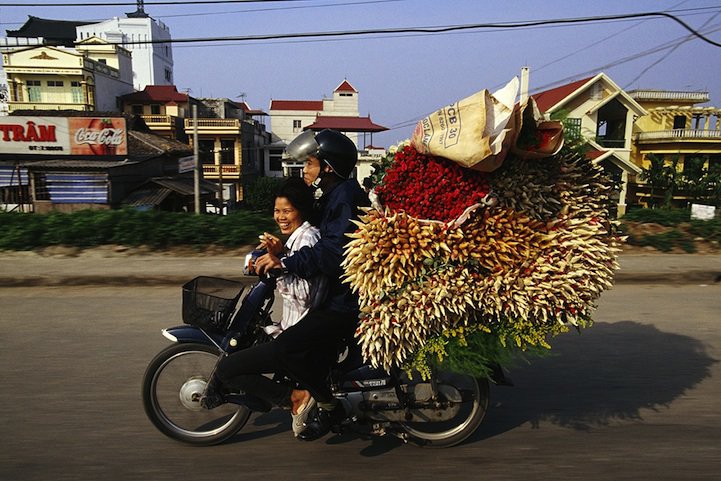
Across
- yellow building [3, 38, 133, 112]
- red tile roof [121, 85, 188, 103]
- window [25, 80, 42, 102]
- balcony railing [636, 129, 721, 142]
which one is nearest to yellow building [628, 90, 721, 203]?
balcony railing [636, 129, 721, 142]

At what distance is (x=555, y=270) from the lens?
258cm

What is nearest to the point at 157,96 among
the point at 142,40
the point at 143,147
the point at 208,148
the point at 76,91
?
the point at 76,91

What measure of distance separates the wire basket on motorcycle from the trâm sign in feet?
72.5

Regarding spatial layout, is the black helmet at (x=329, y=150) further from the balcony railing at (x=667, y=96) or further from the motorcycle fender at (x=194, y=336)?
the balcony railing at (x=667, y=96)

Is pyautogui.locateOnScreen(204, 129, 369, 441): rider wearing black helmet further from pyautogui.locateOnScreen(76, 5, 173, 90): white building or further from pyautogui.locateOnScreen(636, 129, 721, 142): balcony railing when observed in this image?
pyautogui.locateOnScreen(76, 5, 173, 90): white building

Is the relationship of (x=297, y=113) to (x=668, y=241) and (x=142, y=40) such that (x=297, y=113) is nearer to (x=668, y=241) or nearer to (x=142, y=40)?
(x=142, y=40)

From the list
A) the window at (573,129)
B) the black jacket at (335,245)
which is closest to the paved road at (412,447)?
the black jacket at (335,245)

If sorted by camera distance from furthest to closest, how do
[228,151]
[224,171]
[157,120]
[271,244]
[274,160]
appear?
[274,160] < [224,171] < [228,151] < [157,120] < [271,244]

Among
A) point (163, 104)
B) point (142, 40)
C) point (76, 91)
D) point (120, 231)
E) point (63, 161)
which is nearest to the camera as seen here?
point (120, 231)

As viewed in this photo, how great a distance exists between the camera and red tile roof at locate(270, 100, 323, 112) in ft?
174

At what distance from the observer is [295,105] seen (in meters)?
53.3

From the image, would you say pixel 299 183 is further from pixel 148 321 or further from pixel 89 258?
pixel 89 258

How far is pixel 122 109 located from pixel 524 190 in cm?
4557

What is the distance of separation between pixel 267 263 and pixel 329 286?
0.38m
